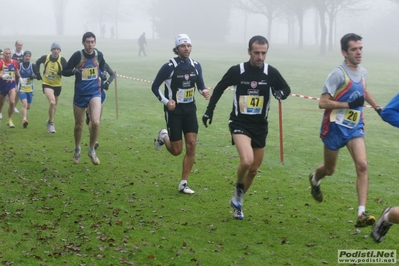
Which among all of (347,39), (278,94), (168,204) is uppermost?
(347,39)

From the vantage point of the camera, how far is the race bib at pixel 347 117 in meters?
7.65

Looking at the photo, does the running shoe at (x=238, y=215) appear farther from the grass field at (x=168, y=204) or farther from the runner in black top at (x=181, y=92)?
the runner in black top at (x=181, y=92)

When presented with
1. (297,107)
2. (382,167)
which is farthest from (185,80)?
(297,107)

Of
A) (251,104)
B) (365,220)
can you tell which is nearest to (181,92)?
(251,104)

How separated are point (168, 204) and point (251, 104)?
2.12 metres

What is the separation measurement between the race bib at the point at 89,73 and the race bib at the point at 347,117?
5456 millimetres

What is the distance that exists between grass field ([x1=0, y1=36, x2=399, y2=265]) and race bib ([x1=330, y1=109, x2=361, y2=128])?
4.38 ft

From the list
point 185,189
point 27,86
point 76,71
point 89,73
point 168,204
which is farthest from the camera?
point 27,86

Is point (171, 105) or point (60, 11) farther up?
point (60, 11)

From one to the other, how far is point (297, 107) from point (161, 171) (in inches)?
555

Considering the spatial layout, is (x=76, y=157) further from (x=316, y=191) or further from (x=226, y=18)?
(x=226, y=18)

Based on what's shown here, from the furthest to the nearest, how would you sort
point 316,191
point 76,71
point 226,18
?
point 226,18 < point 76,71 < point 316,191

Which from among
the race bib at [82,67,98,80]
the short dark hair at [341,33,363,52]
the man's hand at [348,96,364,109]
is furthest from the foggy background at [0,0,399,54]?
the man's hand at [348,96,364,109]

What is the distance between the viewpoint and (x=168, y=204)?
9.24 meters
